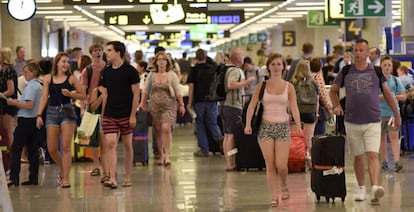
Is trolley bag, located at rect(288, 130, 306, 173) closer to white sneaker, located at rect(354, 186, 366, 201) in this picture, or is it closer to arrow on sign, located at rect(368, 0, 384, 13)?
white sneaker, located at rect(354, 186, 366, 201)

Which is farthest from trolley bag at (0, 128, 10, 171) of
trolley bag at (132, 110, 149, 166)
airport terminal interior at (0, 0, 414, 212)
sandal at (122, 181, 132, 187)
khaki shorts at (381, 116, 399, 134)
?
khaki shorts at (381, 116, 399, 134)

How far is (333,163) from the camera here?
38.7ft

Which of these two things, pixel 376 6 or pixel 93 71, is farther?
pixel 376 6

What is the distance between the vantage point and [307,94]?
14844 millimetres

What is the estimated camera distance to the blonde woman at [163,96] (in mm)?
16547

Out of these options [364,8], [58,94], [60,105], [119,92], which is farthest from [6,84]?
[364,8]

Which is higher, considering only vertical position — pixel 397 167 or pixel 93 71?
pixel 93 71

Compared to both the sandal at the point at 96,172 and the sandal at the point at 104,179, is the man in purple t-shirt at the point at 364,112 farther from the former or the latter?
the sandal at the point at 96,172

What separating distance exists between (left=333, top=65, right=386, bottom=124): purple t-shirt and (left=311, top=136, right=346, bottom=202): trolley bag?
36 cm

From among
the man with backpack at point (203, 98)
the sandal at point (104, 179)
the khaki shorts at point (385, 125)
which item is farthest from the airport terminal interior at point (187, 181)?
the khaki shorts at point (385, 125)

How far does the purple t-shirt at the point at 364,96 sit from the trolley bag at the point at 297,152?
9.86 ft

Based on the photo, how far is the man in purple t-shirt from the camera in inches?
457

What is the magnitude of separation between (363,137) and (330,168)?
1.68ft

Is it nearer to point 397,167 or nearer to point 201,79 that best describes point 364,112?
point 397,167
